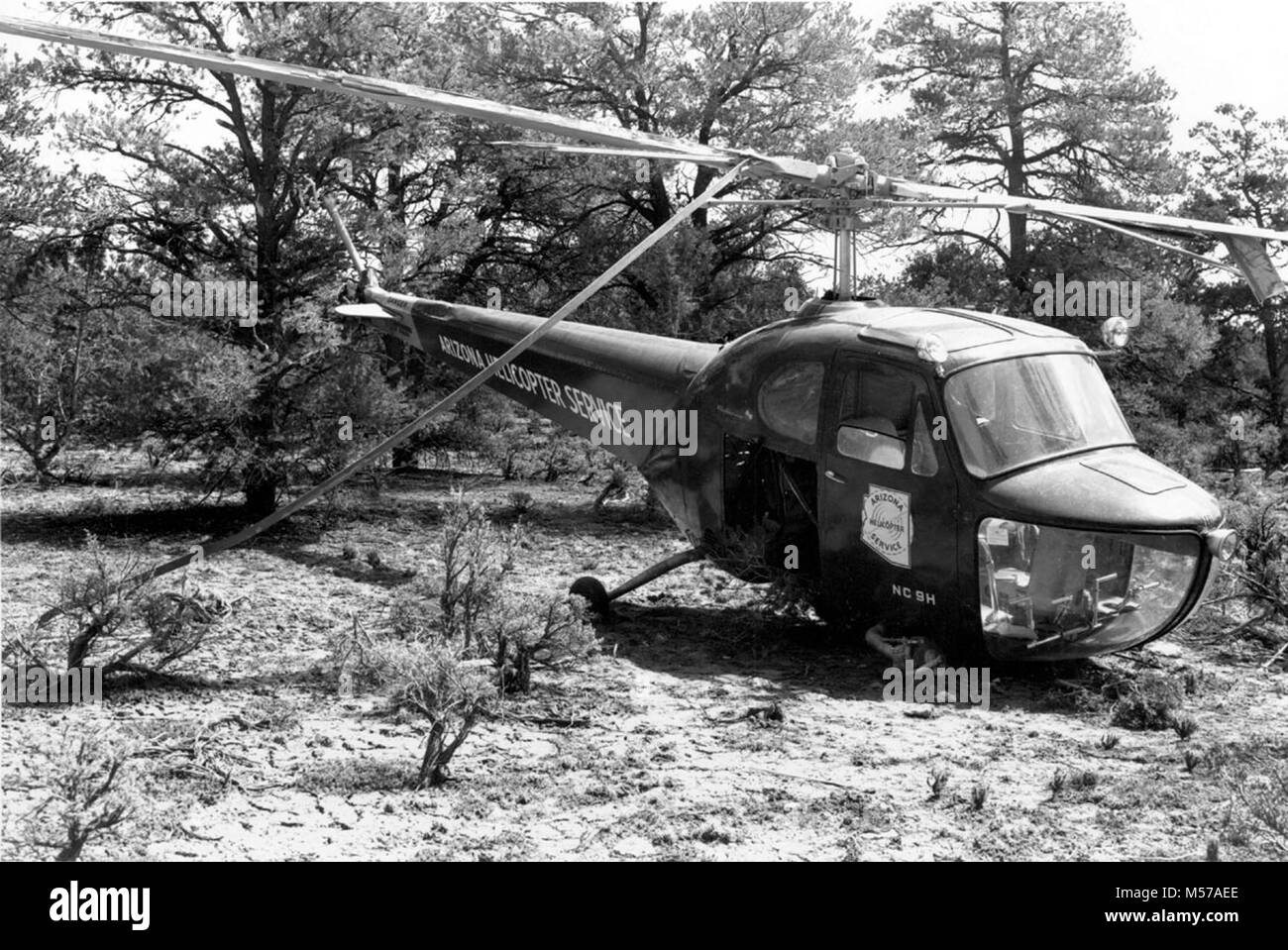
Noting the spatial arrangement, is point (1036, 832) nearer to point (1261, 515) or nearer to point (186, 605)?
point (186, 605)

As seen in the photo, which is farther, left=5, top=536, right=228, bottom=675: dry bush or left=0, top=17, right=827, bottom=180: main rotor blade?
left=5, top=536, right=228, bottom=675: dry bush

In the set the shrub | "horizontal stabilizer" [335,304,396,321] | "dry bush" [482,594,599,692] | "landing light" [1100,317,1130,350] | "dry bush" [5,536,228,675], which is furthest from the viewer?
"horizontal stabilizer" [335,304,396,321]

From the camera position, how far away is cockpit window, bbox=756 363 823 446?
339 inches

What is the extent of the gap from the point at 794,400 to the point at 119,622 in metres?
4.50

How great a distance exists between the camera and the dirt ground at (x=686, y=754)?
18.6 ft

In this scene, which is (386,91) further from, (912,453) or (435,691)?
(912,453)

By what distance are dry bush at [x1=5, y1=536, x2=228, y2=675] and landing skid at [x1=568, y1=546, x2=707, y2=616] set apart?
2789 millimetres

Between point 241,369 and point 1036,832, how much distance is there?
907 cm
